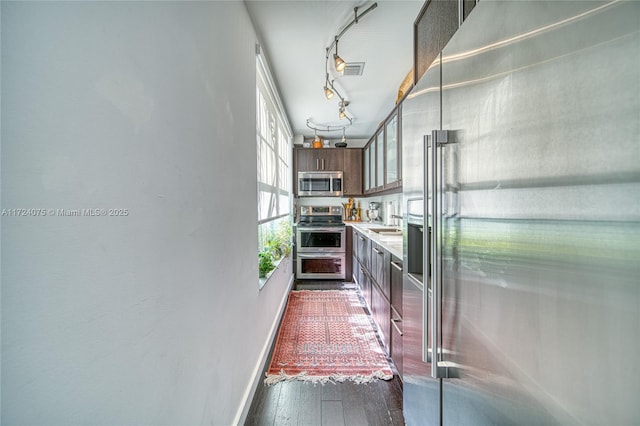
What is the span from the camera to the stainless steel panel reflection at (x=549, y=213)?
398 millimetres

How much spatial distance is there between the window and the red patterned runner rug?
66 cm

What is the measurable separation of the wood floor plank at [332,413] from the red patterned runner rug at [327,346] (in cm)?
22

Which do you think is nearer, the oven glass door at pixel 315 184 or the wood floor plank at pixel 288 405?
the wood floor plank at pixel 288 405

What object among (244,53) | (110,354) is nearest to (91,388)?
(110,354)

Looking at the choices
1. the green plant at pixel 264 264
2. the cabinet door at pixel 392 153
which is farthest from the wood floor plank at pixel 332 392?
the cabinet door at pixel 392 153

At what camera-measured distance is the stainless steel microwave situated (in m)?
4.98

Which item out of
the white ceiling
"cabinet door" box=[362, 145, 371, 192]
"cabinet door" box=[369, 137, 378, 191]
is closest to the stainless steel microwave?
"cabinet door" box=[362, 145, 371, 192]

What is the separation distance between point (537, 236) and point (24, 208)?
3.07ft

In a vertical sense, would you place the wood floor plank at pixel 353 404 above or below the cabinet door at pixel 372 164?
below

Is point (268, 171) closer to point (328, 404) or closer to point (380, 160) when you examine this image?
point (380, 160)

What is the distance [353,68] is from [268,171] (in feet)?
4.36

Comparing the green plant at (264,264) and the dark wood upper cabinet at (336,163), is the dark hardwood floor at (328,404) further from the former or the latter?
the dark wood upper cabinet at (336,163)

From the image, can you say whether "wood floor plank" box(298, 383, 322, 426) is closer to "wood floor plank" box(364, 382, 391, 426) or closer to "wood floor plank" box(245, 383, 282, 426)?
"wood floor plank" box(245, 383, 282, 426)

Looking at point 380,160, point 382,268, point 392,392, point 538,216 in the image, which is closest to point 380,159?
point 380,160
